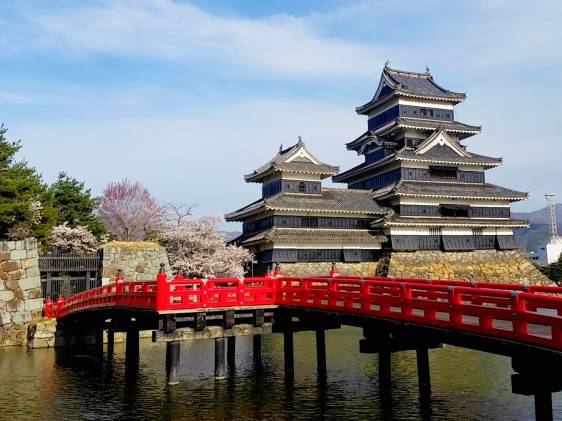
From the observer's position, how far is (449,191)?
5094 cm

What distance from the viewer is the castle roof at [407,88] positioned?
55.4 meters

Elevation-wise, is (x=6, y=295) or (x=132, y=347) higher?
(x=6, y=295)

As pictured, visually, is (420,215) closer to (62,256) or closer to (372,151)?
(372,151)

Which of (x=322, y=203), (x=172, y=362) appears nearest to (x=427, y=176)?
(x=322, y=203)

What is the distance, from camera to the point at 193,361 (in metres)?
23.2

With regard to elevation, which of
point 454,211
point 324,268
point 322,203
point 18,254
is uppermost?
point 322,203

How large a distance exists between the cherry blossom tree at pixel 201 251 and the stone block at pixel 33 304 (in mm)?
11509

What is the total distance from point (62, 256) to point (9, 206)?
4442mm

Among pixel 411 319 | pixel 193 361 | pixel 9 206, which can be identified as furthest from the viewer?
pixel 9 206

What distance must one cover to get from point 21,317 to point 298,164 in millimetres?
26580

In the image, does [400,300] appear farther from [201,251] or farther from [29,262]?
[201,251]

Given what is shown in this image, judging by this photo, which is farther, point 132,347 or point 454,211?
A: point 454,211

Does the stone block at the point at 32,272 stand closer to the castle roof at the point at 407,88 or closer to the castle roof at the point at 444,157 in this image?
the castle roof at the point at 444,157

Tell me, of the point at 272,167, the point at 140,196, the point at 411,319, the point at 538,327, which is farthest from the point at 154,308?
the point at 140,196
